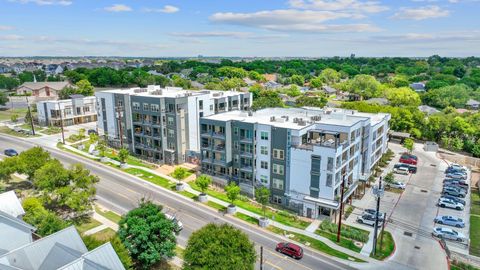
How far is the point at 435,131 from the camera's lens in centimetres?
10444

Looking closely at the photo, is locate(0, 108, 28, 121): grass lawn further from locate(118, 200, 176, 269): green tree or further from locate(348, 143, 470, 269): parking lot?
locate(348, 143, 470, 269): parking lot

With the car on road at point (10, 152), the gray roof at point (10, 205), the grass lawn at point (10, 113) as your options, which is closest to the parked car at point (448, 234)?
the gray roof at point (10, 205)

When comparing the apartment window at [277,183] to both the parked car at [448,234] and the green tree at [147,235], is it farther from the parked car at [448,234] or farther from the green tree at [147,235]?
the green tree at [147,235]

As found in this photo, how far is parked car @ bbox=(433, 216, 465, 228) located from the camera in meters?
55.7

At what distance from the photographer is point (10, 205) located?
141ft

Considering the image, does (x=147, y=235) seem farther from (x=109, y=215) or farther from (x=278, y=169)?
(x=278, y=169)

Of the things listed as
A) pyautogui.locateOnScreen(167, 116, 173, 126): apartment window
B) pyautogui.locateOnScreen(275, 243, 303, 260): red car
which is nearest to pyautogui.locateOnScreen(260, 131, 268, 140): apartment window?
pyautogui.locateOnScreen(275, 243, 303, 260): red car

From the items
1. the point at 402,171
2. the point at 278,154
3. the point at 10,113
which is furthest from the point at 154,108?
the point at 10,113

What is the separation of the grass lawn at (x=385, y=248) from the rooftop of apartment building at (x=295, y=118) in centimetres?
1991

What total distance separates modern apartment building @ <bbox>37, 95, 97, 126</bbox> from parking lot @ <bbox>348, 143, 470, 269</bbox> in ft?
317

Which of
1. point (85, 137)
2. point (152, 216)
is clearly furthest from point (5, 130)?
point (152, 216)

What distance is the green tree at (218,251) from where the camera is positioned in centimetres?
3306

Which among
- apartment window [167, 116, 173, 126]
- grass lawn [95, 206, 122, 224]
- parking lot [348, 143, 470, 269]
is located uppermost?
apartment window [167, 116, 173, 126]

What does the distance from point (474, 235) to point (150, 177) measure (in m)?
60.4
